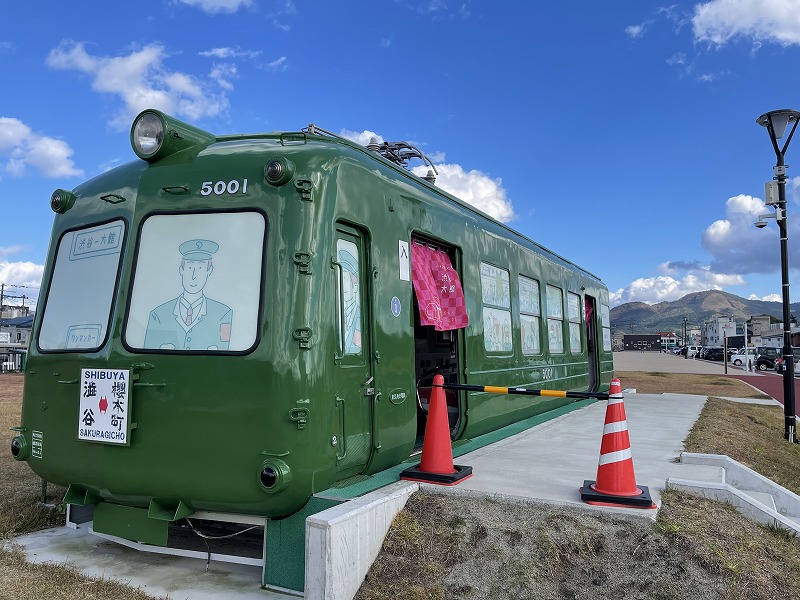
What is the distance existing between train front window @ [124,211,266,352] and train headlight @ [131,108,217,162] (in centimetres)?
55

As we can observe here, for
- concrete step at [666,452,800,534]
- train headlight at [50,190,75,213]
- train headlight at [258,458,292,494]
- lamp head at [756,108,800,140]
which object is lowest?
concrete step at [666,452,800,534]

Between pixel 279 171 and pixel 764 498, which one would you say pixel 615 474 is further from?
pixel 279 171

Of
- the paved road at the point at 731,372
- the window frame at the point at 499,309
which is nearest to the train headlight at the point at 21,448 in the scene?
the window frame at the point at 499,309

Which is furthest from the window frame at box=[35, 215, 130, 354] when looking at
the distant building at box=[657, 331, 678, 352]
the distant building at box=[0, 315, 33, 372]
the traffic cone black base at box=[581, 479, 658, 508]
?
the distant building at box=[657, 331, 678, 352]

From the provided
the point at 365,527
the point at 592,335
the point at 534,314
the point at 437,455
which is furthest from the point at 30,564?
the point at 592,335

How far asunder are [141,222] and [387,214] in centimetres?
181

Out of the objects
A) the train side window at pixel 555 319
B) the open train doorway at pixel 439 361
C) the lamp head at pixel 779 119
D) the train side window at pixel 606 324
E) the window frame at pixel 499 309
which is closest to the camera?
the open train doorway at pixel 439 361

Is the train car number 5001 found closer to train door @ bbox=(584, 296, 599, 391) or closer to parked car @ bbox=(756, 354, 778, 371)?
train door @ bbox=(584, 296, 599, 391)

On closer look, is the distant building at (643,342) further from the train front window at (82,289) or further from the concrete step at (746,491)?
the train front window at (82,289)

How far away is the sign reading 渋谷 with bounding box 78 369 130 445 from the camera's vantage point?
13.4 feet

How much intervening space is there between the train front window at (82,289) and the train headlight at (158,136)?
567mm

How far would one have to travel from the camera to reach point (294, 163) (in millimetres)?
4207

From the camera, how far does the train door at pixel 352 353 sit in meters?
4.25

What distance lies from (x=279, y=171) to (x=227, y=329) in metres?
1.07
